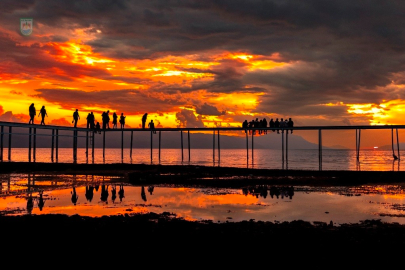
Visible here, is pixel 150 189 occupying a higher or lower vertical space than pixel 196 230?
higher

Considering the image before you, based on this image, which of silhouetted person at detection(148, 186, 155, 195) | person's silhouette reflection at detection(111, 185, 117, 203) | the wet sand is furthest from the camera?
silhouetted person at detection(148, 186, 155, 195)

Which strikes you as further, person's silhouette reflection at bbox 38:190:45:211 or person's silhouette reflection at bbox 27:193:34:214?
person's silhouette reflection at bbox 38:190:45:211

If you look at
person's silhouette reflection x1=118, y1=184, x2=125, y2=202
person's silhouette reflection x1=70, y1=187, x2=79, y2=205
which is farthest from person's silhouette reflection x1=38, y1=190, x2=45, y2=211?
person's silhouette reflection x1=118, y1=184, x2=125, y2=202

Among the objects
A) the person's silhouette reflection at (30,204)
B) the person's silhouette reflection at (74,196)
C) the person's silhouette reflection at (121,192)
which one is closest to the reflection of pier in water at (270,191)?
the person's silhouette reflection at (121,192)

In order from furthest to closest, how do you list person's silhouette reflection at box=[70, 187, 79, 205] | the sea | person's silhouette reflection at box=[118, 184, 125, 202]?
person's silhouette reflection at box=[118, 184, 125, 202] → person's silhouette reflection at box=[70, 187, 79, 205] → the sea

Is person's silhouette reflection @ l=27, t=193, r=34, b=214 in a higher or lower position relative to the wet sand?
higher

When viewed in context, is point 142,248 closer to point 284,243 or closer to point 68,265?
point 68,265

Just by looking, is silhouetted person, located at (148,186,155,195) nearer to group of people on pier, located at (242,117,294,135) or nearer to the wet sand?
the wet sand

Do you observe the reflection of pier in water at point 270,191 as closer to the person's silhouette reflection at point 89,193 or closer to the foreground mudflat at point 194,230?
the foreground mudflat at point 194,230

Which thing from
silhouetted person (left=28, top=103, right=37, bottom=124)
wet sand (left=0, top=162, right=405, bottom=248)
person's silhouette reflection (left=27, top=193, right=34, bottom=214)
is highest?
silhouetted person (left=28, top=103, right=37, bottom=124)

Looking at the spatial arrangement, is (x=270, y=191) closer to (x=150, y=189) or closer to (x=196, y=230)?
(x=150, y=189)

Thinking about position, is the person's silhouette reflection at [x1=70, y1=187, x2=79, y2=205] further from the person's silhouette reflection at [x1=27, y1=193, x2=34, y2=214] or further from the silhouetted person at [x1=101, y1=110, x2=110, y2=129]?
the silhouetted person at [x1=101, y1=110, x2=110, y2=129]

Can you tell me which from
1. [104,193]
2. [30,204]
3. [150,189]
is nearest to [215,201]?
[150,189]

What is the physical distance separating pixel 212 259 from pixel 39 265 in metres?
3.65
